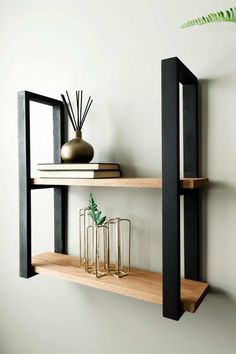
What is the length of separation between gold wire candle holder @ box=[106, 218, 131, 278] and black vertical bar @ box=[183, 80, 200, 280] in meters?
0.23

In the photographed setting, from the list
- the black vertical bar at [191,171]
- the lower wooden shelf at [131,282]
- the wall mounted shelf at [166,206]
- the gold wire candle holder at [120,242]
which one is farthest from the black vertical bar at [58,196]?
the black vertical bar at [191,171]

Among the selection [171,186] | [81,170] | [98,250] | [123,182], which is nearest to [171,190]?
[171,186]

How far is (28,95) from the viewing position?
106cm

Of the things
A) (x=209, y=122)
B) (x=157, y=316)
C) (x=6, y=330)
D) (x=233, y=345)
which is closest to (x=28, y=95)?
(x=209, y=122)

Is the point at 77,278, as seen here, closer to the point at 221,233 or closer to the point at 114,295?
the point at 114,295

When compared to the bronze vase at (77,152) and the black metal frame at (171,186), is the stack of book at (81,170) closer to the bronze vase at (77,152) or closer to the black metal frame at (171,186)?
the bronze vase at (77,152)

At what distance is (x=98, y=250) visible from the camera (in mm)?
1140

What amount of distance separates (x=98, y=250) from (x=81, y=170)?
35 cm

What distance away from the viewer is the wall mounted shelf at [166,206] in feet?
2.50

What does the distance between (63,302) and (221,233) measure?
30.2 inches

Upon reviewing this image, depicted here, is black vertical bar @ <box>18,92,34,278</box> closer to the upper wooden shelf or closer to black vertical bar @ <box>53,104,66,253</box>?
the upper wooden shelf

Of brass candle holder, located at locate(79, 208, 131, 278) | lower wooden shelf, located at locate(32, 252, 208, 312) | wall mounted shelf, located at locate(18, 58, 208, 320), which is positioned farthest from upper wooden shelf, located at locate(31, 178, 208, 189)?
lower wooden shelf, located at locate(32, 252, 208, 312)

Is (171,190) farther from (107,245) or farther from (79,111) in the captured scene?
(79,111)

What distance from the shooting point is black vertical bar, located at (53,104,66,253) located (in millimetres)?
1234
